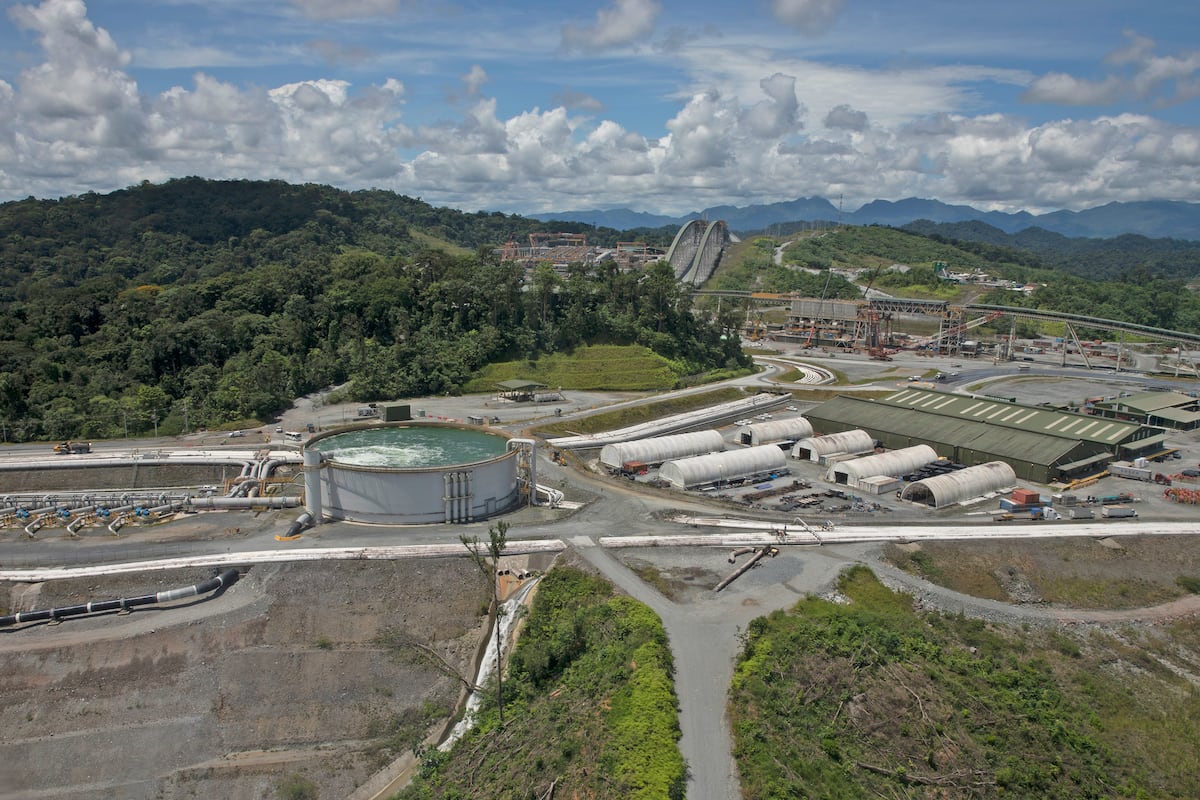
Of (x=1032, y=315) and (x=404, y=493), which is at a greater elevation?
(x=1032, y=315)

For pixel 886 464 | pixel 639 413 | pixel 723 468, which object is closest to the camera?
pixel 723 468

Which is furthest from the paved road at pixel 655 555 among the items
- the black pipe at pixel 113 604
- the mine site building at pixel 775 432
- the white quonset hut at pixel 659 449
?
the mine site building at pixel 775 432

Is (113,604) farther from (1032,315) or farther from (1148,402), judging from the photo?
(1032,315)

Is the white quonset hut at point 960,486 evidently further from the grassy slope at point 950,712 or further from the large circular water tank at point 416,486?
the large circular water tank at point 416,486

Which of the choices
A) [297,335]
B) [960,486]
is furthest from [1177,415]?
[297,335]

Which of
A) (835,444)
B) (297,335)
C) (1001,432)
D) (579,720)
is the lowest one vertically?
(579,720)

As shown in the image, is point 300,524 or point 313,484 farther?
point 313,484

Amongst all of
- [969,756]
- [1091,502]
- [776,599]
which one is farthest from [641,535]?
[1091,502]
